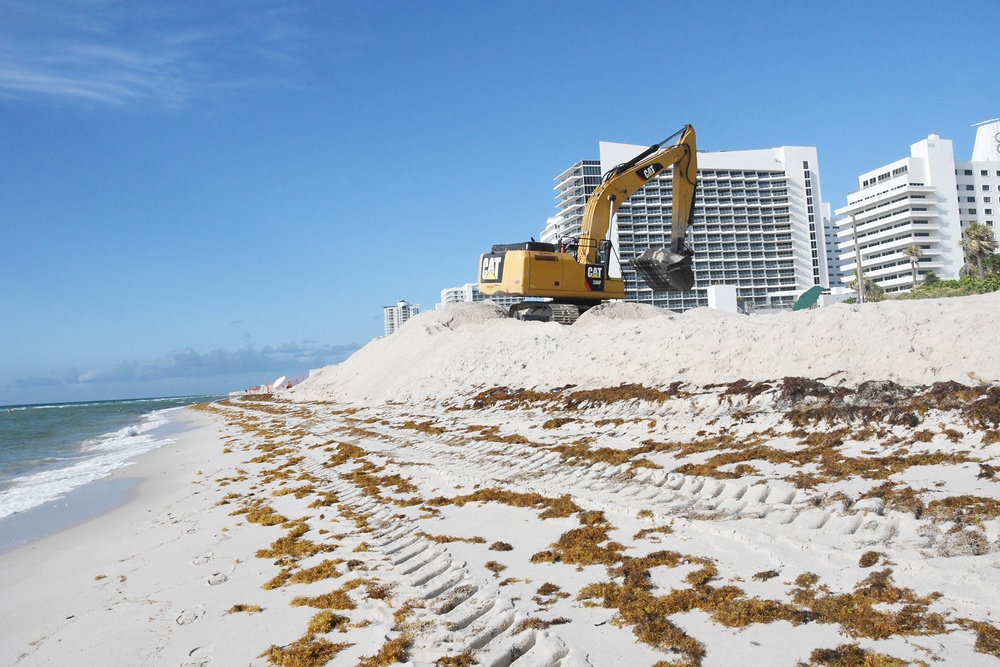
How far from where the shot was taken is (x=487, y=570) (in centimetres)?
550

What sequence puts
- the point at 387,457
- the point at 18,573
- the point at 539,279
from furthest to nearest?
the point at 539,279 → the point at 387,457 → the point at 18,573

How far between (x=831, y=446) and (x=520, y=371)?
Result: 45.3ft

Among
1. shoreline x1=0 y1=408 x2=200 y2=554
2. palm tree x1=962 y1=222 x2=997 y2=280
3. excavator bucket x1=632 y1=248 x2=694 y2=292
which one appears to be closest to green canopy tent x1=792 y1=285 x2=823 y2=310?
palm tree x1=962 y1=222 x2=997 y2=280

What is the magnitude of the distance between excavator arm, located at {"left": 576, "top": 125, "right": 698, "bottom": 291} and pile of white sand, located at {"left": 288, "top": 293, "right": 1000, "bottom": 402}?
2819 millimetres

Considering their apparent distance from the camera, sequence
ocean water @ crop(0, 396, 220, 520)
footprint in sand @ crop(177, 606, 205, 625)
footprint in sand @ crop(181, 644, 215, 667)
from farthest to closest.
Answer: ocean water @ crop(0, 396, 220, 520)
footprint in sand @ crop(177, 606, 205, 625)
footprint in sand @ crop(181, 644, 215, 667)

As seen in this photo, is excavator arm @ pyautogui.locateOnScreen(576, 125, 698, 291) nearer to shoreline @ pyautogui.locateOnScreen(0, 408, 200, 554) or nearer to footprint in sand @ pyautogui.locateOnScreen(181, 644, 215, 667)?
shoreline @ pyautogui.locateOnScreen(0, 408, 200, 554)

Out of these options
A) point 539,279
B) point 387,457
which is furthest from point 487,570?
point 539,279

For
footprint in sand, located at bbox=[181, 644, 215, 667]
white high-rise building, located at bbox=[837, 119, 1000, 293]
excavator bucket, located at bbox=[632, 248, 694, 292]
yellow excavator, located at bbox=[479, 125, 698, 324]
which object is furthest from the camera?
white high-rise building, located at bbox=[837, 119, 1000, 293]

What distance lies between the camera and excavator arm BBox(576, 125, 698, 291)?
2547 centimetres

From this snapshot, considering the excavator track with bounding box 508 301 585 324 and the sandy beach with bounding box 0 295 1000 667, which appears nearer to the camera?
the sandy beach with bounding box 0 295 1000 667

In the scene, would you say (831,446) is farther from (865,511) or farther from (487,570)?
(487,570)

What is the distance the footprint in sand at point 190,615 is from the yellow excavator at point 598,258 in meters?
22.7

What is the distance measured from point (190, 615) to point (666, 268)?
2284 cm

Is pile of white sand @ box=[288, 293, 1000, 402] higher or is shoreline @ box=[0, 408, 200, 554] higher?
pile of white sand @ box=[288, 293, 1000, 402]
